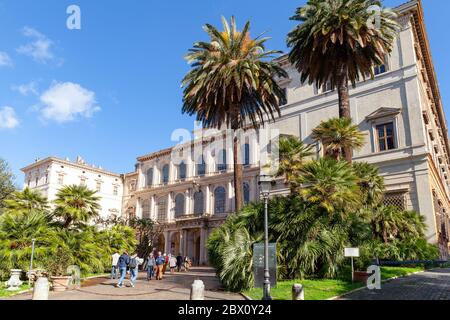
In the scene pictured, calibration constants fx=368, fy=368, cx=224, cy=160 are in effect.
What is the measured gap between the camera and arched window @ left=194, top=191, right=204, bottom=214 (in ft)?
154

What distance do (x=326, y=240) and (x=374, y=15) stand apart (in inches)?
505

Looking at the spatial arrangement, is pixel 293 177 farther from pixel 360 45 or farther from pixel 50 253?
pixel 50 253

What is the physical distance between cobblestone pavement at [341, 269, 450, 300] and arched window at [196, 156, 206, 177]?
3446 centimetres

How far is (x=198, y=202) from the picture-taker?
4734 centimetres

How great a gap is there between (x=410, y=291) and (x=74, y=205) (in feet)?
60.3

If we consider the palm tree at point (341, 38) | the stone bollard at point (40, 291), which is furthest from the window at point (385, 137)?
the stone bollard at point (40, 291)

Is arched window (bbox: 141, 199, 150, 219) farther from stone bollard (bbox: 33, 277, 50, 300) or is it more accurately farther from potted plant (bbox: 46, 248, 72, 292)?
stone bollard (bbox: 33, 277, 50, 300)

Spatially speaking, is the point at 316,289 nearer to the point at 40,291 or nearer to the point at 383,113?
the point at 40,291

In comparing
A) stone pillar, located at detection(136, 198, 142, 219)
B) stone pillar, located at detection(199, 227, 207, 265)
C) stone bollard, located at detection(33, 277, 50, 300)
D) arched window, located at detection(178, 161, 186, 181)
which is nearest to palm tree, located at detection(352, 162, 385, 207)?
stone bollard, located at detection(33, 277, 50, 300)

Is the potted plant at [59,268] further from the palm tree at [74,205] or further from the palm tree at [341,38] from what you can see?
the palm tree at [341,38]

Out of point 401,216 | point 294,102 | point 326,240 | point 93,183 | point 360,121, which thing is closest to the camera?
point 326,240

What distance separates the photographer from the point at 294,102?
3528 centimetres

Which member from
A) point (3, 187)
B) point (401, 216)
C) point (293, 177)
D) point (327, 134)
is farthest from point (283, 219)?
point (3, 187)

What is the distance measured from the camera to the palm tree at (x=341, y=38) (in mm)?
19719
